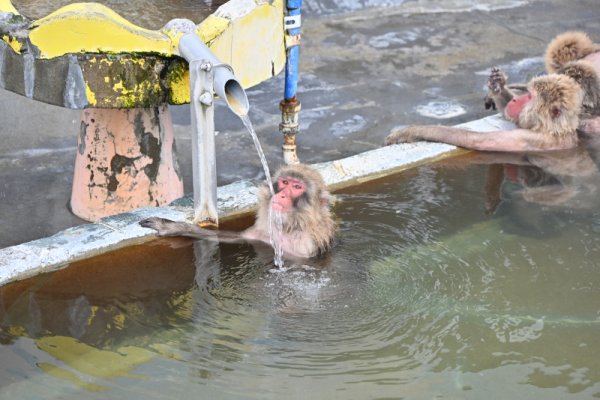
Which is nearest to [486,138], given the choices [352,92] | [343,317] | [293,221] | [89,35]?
[293,221]

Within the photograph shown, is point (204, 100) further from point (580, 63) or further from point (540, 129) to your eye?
point (580, 63)

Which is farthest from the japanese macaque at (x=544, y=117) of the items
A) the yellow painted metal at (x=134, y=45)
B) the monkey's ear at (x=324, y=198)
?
the yellow painted metal at (x=134, y=45)

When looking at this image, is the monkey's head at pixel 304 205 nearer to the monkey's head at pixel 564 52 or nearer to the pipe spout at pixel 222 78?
the pipe spout at pixel 222 78

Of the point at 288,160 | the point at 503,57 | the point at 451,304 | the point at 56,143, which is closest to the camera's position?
the point at 451,304

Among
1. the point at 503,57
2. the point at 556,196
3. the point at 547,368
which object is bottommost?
the point at 547,368

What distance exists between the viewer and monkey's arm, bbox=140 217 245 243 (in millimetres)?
4414

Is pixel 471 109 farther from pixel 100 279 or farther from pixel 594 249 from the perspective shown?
pixel 100 279

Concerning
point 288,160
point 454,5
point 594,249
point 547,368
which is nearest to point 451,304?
point 547,368

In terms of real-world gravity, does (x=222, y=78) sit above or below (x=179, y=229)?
above

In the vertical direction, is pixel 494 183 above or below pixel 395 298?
above

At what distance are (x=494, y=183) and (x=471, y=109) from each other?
1947 mm

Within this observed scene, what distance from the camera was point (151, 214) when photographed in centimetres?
458

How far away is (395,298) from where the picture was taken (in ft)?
13.3

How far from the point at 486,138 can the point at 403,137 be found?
49 centimetres
